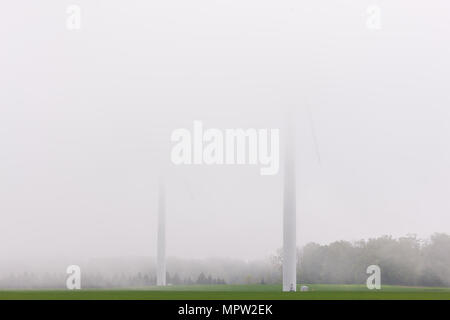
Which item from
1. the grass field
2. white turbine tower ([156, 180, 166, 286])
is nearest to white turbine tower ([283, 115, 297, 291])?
white turbine tower ([156, 180, 166, 286])

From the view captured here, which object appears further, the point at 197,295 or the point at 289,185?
the point at 289,185

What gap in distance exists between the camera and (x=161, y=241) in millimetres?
17938

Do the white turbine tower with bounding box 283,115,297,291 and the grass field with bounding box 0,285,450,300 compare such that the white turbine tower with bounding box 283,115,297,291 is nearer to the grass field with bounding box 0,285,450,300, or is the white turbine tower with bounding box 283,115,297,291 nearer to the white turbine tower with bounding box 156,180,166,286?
the white turbine tower with bounding box 156,180,166,286

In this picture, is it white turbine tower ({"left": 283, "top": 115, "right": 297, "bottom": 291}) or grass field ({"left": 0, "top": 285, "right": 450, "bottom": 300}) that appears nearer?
grass field ({"left": 0, "top": 285, "right": 450, "bottom": 300})

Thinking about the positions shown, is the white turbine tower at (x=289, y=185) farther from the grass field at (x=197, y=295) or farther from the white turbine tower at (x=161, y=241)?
the grass field at (x=197, y=295)

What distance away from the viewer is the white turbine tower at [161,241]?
17.4 metres

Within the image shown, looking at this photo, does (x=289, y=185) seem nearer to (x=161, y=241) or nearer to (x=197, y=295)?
(x=161, y=241)

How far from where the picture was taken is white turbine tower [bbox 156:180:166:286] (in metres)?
17.4

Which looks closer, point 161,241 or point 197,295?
point 197,295

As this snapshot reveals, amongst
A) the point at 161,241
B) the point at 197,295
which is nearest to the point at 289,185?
the point at 161,241

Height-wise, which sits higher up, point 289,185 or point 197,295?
point 289,185

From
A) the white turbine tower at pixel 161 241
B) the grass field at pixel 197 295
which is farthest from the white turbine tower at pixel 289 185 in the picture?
the grass field at pixel 197 295
